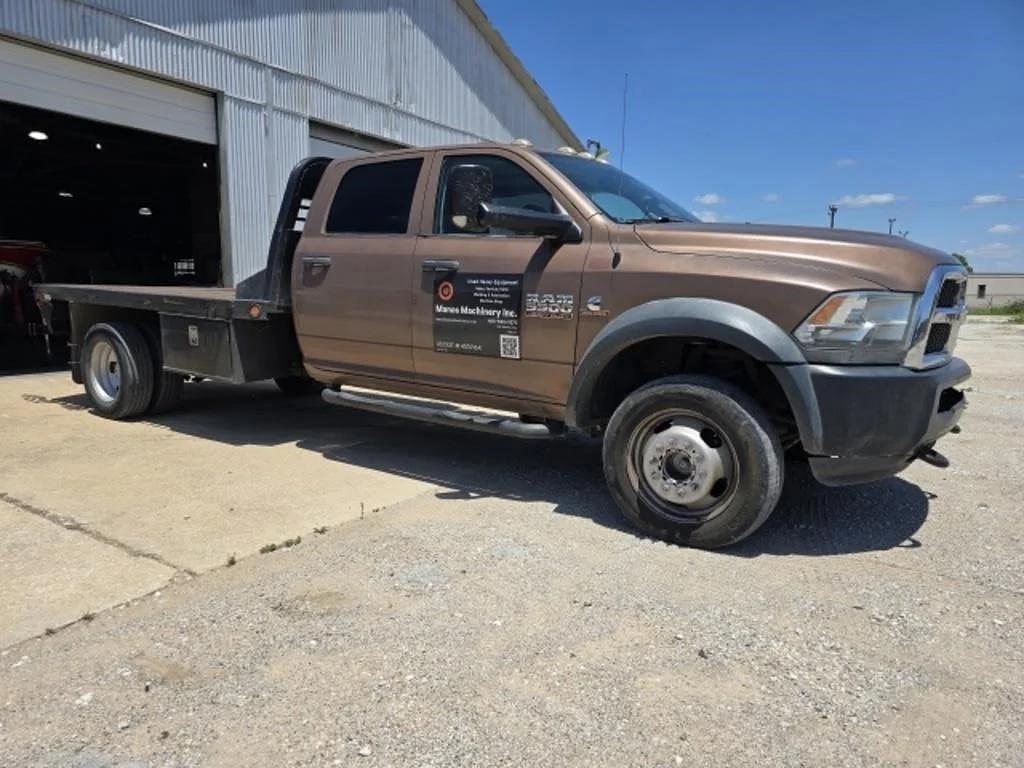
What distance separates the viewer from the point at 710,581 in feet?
11.0

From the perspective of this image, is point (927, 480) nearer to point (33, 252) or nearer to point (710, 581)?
point (710, 581)

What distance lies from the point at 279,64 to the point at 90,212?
17.3m

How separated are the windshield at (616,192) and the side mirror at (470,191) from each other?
0.44 metres

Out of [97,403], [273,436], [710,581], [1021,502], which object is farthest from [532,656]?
[97,403]

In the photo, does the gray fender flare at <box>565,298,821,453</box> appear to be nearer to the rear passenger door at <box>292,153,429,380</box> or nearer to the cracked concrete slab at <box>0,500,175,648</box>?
the rear passenger door at <box>292,153,429,380</box>

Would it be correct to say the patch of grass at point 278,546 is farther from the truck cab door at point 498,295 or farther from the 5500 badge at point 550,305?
the 5500 badge at point 550,305

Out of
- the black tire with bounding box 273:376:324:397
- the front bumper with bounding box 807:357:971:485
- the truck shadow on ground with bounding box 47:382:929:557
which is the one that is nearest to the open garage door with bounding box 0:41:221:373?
the truck shadow on ground with bounding box 47:382:929:557

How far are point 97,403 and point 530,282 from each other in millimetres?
4808

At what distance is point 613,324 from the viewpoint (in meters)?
3.94

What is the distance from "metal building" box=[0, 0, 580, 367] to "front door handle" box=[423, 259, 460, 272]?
6.66 metres

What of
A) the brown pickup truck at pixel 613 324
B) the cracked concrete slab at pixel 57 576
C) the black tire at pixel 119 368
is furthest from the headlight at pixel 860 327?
the black tire at pixel 119 368

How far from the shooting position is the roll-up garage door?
27.9 ft

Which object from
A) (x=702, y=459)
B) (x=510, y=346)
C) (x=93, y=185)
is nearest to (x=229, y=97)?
(x=510, y=346)

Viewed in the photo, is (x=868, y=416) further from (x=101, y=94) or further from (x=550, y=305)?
(x=101, y=94)
